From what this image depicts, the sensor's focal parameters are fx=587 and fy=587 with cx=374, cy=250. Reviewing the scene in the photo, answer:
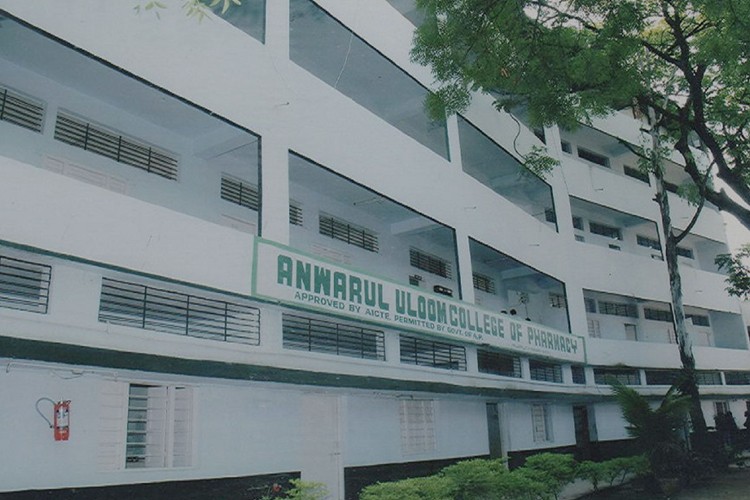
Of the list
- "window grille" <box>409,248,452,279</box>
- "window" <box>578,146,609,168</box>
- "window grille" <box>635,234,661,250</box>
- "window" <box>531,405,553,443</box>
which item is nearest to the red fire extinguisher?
"window grille" <box>409,248,452,279</box>

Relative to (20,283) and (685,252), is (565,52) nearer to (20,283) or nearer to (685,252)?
(20,283)

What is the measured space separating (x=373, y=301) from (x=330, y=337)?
235cm

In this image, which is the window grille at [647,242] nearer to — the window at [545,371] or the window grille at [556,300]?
the window grille at [556,300]

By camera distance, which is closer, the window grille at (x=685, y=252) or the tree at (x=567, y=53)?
the tree at (x=567, y=53)

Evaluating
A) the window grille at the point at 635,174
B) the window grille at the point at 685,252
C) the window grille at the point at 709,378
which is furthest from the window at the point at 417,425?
the window grille at the point at 685,252

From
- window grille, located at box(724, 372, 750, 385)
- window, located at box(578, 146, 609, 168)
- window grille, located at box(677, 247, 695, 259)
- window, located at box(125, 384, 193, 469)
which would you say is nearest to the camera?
window, located at box(125, 384, 193, 469)

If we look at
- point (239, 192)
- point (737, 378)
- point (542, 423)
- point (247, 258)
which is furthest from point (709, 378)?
point (247, 258)

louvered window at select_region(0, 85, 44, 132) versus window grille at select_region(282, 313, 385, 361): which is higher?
louvered window at select_region(0, 85, 44, 132)

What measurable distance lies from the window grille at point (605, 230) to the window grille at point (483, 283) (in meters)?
6.86

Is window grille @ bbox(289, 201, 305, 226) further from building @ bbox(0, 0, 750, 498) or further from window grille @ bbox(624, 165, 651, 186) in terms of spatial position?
window grille @ bbox(624, 165, 651, 186)

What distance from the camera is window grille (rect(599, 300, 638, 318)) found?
22656mm

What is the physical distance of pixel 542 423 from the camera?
718 inches

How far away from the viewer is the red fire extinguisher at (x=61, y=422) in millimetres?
6812

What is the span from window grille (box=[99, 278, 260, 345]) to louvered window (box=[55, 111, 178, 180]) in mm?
2061
